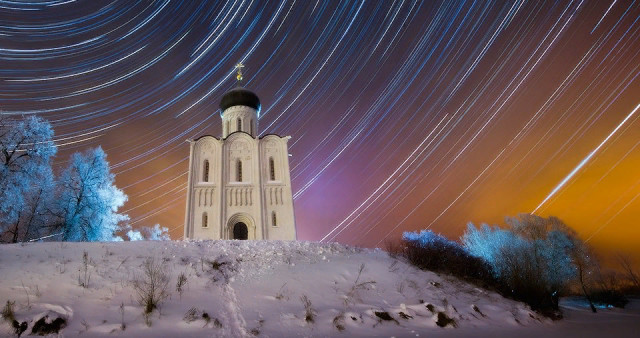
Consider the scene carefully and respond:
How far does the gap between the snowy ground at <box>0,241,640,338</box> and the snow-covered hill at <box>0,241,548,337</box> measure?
0.08 feet

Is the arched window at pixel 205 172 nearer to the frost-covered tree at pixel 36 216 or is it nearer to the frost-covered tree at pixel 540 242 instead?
the frost-covered tree at pixel 36 216

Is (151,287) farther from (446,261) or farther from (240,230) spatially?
(240,230)

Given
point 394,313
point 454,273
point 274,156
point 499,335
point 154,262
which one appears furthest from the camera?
point 274,156

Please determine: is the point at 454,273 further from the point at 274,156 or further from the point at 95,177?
the point at 95,177

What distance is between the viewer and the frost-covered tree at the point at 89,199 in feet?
78.7

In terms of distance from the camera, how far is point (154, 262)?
10.8 metres

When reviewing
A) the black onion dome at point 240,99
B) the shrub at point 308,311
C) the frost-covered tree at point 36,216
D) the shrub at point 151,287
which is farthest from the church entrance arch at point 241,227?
the shrub at point 308,311

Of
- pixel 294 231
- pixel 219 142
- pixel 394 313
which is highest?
pixel 219 142

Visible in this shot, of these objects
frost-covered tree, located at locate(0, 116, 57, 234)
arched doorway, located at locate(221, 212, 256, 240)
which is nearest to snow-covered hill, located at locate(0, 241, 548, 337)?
frost-covered tree, located at locate(0, 116, 57, 234)

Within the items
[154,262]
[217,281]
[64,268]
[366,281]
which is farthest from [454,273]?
[64,268]

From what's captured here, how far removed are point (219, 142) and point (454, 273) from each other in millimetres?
21575

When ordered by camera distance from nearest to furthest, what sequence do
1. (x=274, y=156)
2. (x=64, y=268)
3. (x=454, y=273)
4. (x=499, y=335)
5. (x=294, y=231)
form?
(x=499, y=335)
(x=64, y=268)
(x=454, y=273)
(x=294, y=231)
(x=274, y=156)

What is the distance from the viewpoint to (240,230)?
85.4ft

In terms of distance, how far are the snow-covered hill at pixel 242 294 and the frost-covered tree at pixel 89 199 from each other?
1368cm
